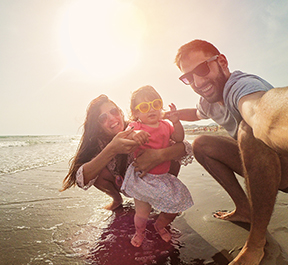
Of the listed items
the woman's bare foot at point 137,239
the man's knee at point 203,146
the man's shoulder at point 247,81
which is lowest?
the woman's bare foot at point 137,239

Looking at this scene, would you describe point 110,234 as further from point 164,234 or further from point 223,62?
point 223,62

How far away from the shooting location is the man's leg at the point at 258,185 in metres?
1.44

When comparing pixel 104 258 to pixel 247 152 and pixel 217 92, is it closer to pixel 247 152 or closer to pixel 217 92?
pixel 247 152

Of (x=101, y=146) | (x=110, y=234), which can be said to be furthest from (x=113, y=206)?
(x=101, y=146)

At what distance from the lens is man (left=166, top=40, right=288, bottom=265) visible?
3.08 ft

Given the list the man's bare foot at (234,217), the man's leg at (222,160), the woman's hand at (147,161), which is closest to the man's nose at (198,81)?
the man's leg at (222,160)

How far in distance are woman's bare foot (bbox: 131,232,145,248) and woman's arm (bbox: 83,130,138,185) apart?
81 centimetres

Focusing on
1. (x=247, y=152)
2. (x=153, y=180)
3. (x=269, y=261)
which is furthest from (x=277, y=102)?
(x=153, y=180)

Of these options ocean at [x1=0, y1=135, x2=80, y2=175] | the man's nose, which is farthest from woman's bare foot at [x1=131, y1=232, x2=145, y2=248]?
ocean at [x1=0, y1=135, x2=80, y2=175]

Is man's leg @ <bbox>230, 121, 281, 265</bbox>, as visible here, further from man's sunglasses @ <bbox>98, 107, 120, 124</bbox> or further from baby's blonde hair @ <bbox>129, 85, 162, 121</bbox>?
man's sunglasses @ <bbox>98, 107, 120, 124</bbox>

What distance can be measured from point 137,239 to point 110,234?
34cm

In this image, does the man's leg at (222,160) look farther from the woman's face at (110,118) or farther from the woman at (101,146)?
the woman's face at (110,118)

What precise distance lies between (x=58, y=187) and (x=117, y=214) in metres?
1.88

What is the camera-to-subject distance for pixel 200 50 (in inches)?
103
